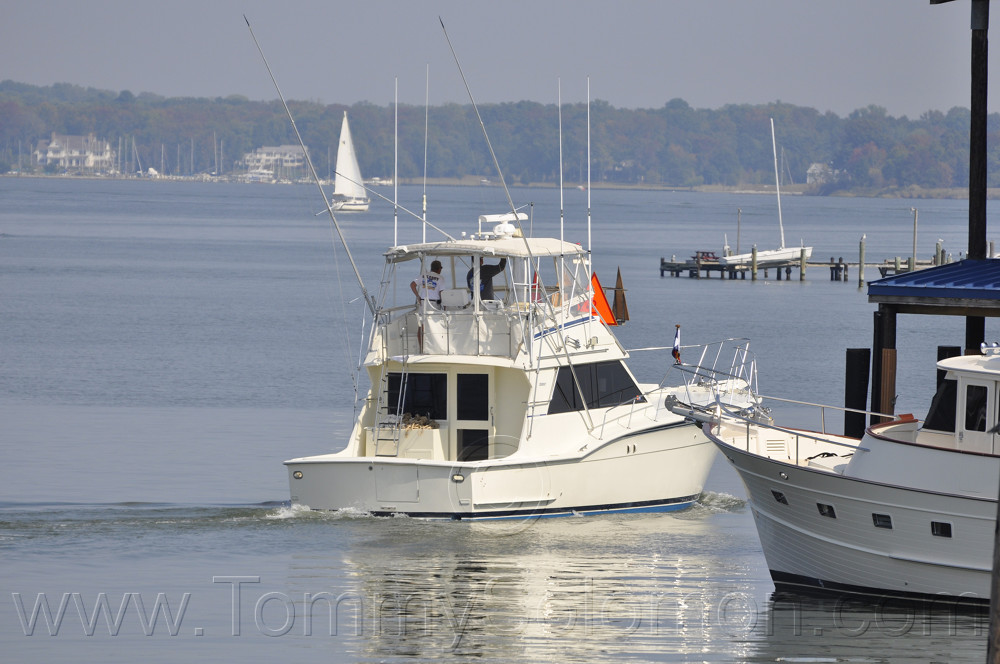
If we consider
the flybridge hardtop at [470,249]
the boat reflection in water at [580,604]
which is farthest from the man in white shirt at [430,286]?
the boat reflection in water at [580,604]

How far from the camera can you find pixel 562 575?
1847cm

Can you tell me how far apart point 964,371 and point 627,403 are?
300 inches

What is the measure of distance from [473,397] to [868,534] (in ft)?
23.8

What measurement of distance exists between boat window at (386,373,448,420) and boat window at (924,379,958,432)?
7.92m

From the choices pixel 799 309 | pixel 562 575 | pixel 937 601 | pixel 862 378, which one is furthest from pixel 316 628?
pixel 799 309

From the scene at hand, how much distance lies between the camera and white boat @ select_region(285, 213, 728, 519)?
2070 cm

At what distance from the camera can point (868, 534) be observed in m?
16.3

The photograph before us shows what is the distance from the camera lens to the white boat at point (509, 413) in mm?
20703

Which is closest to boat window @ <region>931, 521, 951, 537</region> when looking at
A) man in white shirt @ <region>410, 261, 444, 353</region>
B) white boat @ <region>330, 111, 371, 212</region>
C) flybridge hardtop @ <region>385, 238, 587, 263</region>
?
flybridge hardtop @ <region>385, 238, 587, 263</region>

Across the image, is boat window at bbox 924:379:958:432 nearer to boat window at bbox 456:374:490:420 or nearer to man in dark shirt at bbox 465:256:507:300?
boat window at bbox 456:374:490:420

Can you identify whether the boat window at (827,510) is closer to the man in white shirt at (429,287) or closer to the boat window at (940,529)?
the boat window at (940,529)

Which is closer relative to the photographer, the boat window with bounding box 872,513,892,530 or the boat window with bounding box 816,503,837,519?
the boat window with bounding box 872,513,892,530

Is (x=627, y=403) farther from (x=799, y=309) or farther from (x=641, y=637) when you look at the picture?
(x=799, y=309)

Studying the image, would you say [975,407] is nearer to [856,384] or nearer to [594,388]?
[856,384]
